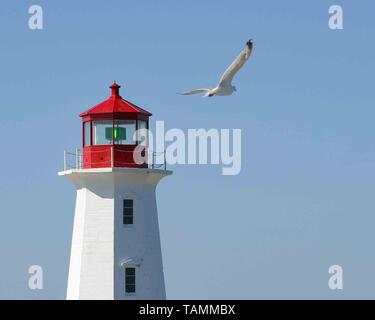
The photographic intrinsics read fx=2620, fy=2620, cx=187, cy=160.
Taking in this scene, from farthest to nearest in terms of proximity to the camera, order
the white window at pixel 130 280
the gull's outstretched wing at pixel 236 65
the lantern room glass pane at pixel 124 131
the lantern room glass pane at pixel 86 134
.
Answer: the lantern room glass pane at pixel 86 134 < the lantern room glass pane at pixel 124 131 < the white window at pixel 130 280 < the gull's outstretched wing at pixel 236 65

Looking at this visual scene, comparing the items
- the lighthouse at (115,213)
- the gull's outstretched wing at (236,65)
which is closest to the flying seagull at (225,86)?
the gull's outstretched wing at (236,65)

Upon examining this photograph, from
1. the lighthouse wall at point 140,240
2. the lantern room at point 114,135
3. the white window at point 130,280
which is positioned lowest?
the white window at point 130,280

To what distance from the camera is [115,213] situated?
69.4 meters

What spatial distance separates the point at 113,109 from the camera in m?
69.8

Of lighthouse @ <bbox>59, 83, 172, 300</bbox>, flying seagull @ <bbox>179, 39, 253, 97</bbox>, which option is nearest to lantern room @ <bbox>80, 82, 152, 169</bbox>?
lighthouse @ <bbox>59, 83, 172, 300</bbox>

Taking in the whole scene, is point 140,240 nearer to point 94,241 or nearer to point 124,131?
point 94,241

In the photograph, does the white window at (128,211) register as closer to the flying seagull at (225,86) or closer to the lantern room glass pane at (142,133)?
the lantern room glass pane at (142,133)

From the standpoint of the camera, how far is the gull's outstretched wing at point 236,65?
193 feet

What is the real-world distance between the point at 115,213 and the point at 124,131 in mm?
2231

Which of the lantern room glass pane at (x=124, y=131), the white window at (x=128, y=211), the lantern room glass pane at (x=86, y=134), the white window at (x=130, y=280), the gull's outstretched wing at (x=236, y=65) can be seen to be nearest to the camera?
the gull's outstretched wing at (x=236, y=65)

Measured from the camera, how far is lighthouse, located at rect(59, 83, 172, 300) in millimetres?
69188

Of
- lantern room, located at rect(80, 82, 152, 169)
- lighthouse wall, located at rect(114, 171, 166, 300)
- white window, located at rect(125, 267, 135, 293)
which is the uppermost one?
lantern room, located at rect(80, 82, 152, 169)

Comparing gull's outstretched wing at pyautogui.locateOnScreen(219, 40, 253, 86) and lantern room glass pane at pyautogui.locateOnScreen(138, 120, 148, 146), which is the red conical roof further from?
gull's outstretched wing at pyautogui.locateOnScreen(219, 40, 253, 86)
